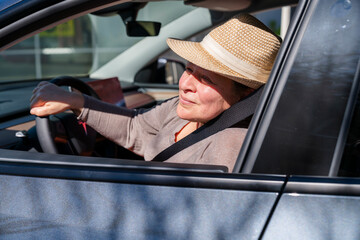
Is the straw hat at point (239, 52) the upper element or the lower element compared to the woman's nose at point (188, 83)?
upper

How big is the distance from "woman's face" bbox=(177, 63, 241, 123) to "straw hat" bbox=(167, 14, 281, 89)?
0.07m

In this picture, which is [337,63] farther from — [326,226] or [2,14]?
[2,14]

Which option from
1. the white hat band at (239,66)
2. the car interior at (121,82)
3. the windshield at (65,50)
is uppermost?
the white hat band at (239,66)

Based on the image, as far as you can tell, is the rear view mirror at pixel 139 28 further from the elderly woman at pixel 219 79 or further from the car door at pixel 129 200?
the car door at pixel 129 200

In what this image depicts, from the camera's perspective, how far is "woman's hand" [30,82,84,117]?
2.07 m

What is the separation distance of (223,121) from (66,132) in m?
0.85

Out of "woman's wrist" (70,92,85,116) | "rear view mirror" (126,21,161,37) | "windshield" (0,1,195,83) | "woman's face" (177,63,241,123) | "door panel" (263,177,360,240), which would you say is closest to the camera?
A: "door panel" (263,177,360,240)

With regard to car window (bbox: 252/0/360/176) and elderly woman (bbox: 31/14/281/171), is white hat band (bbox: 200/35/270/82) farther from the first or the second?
car window (bbox: 252/0/360/176)

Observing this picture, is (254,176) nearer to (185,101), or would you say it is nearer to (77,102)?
(185,101)

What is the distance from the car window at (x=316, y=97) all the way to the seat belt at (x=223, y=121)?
0.42 metres

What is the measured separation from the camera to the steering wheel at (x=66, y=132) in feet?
6.84

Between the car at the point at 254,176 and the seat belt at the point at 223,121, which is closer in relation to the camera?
the car at the point at 254,176

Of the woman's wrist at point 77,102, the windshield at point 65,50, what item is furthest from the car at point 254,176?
the windshield at point 65,50

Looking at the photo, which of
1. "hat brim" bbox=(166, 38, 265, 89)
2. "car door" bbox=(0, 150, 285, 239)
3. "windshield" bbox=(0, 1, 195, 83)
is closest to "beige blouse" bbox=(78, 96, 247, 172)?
"hat brim" bbox=(166, 38, 265, 89)
